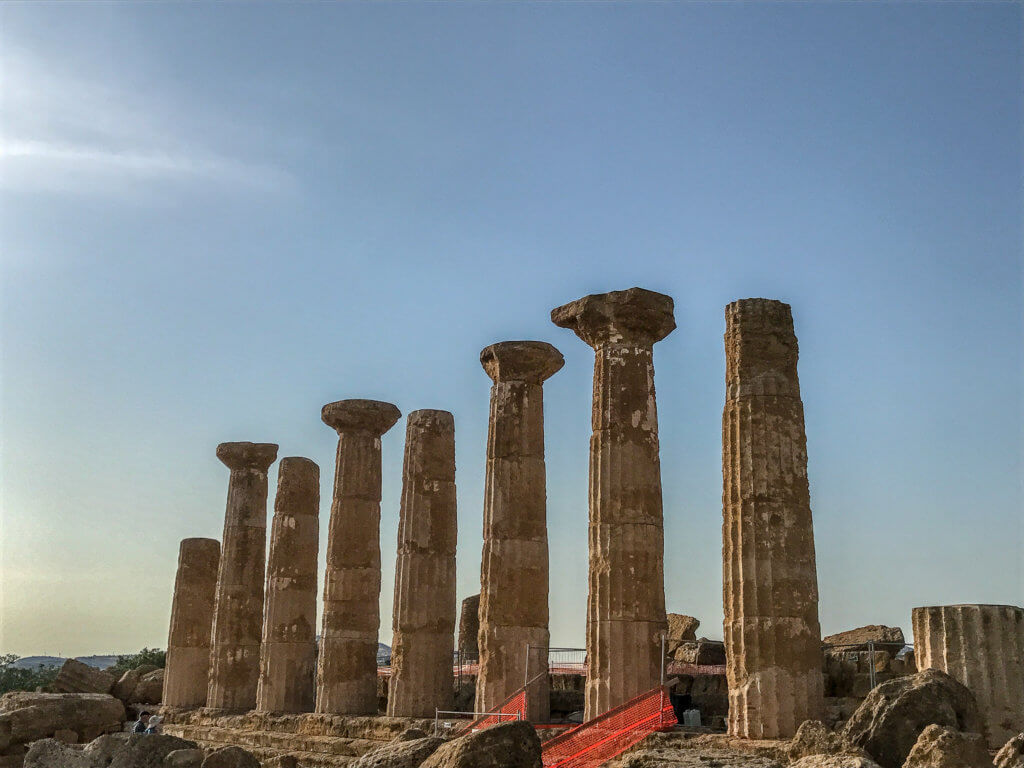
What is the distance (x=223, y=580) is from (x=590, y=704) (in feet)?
53.9

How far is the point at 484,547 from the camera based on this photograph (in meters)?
23.4

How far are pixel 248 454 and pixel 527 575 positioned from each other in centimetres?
1309

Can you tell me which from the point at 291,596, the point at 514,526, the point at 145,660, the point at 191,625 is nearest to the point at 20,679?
the point at 145,660

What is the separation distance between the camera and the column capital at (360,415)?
95.8ft

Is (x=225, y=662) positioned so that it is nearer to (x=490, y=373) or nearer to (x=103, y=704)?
(x=103, y=704)

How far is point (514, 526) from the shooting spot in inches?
917

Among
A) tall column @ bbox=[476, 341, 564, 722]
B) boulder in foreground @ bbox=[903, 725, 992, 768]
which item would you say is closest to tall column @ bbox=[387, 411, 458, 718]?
tall column @ bbox=[476, 341, 564, 722]

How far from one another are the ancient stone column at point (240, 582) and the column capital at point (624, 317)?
15474mm

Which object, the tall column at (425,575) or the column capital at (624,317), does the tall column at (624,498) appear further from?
the tall column at (425,575)

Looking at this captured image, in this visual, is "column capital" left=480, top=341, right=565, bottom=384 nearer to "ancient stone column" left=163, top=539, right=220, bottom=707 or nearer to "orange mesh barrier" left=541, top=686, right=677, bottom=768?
"orange mesh barrier" left=541, top=686, right=677, bottom=768

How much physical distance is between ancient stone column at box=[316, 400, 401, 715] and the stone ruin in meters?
0.05

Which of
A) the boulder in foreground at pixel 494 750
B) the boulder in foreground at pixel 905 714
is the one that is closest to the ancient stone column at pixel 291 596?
the boulder in foreground at pixel 494 750

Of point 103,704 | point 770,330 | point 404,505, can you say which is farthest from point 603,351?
point 103,704

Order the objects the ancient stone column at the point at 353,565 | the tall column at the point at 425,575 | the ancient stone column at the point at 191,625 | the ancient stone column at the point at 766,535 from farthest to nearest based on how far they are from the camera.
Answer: the ancient stone column at the point at 191,625 < the ancient stone column at the point at 353,565 < the tall column at the point at 425,575 < the ancient stone column at the point at 766,535
